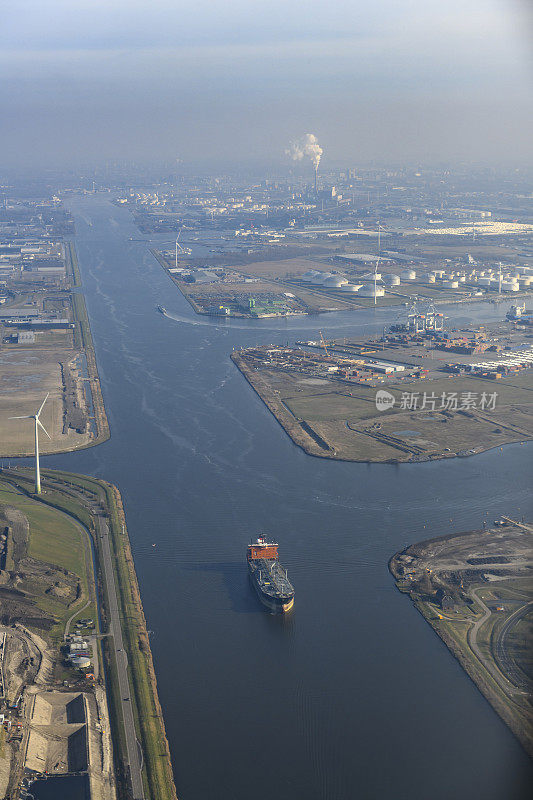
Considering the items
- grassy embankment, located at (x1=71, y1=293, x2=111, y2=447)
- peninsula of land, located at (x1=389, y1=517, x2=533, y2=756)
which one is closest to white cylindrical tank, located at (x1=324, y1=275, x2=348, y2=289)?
grassy embankment, located at (x1=71, y1=293, x2=111, y2=447)

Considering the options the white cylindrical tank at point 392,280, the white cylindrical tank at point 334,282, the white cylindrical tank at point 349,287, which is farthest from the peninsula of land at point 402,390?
the white cylindrical tank at point 392,280

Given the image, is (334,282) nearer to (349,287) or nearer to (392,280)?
(349,287)

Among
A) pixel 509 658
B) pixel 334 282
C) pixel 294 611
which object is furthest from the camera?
pixel 334 282

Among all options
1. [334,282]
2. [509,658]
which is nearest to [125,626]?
[509,658]

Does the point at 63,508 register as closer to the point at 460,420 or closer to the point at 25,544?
the point at 25,544

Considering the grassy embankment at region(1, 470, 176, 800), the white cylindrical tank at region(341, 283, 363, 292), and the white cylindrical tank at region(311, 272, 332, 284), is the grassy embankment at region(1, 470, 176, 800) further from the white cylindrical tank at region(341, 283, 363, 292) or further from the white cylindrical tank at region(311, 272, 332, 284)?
the white cylindrical tank at region(311, 272, 332, 284)
